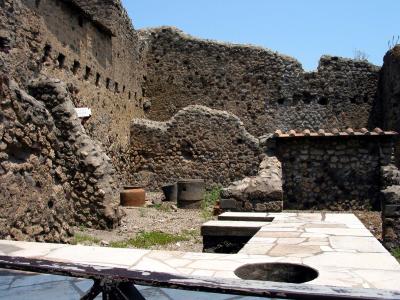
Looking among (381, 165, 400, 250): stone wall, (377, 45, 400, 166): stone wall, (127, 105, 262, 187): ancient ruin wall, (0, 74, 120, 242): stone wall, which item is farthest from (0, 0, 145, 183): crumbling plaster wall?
(377, 45, 400, 166): stone wall

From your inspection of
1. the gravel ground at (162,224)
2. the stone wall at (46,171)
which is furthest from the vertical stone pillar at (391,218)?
the stone wall at (46,171)

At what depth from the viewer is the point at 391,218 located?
7699 mm

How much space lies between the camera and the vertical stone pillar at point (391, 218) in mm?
7551

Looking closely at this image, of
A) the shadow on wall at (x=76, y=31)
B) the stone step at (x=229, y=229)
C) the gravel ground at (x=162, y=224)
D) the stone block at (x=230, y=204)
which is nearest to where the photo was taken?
the stone step at (x=229, y=229)

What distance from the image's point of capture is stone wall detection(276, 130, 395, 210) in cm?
1125

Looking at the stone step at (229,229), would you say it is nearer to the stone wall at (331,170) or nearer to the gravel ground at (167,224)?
the gravel ground at (167,224)

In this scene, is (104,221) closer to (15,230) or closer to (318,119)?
(15,230)

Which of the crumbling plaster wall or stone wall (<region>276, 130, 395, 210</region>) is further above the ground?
the crumbling plaster wall

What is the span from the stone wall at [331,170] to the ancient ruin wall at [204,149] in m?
4.56

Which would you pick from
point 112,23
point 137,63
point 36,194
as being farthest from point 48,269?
point 137,63

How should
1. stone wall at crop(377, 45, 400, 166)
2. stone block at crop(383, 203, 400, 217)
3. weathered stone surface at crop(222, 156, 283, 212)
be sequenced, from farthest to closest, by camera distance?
stone wall at crop(377, 45, 400, 166)
weathered stone surface at crop(222, 156, 283, 212)
stone block at crop(383, 203, 400, 217)

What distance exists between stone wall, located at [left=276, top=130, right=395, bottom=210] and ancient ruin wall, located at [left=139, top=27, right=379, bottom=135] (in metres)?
8.51

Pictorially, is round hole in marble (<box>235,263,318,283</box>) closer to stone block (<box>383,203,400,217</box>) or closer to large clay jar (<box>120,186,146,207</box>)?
stone block (<box>383,203,400,217</box>)

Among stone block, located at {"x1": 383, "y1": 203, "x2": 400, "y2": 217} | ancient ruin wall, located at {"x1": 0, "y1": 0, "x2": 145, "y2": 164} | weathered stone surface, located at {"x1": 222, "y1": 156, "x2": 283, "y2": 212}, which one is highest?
ancient ruin wall, located at {"x1": 0, "y1": 0, "x2": 145, "y2": 164}
